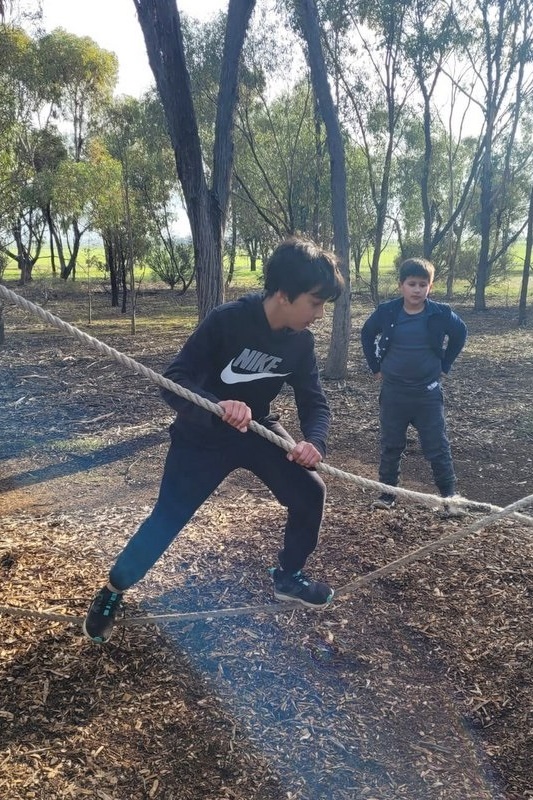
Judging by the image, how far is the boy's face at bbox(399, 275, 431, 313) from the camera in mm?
3898

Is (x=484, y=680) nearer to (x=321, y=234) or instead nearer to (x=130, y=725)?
(x=130, y=725)

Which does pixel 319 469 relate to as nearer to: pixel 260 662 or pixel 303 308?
pixel 303 308

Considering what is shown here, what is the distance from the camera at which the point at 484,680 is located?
2.50 m

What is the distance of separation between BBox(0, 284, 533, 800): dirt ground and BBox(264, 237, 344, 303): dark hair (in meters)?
1.52

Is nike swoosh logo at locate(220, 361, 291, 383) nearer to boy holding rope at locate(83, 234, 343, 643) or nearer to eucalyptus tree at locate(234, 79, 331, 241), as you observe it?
boy holding rope at locate(83, 234, 343, 643)

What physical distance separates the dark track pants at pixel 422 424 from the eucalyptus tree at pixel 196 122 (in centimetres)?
344

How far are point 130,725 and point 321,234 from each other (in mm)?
20902

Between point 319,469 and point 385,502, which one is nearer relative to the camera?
point 319,469

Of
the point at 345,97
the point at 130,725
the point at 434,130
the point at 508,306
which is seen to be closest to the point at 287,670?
the point at 130,725

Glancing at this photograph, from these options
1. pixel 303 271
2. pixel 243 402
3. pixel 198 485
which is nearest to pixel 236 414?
pixel 243 402

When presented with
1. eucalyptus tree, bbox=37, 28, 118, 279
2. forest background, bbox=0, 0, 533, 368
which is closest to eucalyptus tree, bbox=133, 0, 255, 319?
forest background, bbox=0, 0, 533, 368

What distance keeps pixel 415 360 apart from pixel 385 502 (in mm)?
1018

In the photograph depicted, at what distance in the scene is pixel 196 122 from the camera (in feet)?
20.6

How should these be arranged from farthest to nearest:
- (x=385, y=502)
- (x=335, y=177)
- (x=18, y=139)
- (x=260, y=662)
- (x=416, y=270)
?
(x=18, y=139) → (x=335, y=177) → (x=385, y=502) → (x=416, y=270) → (x=260, y=662)
